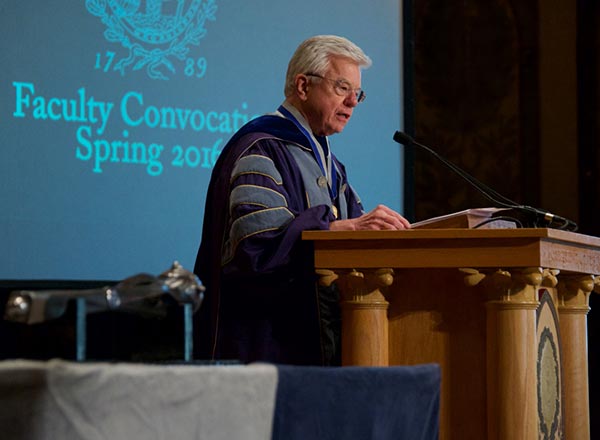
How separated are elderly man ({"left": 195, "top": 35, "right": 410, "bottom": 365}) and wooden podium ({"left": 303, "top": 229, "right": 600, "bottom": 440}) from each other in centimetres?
20

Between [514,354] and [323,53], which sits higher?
[323,53]

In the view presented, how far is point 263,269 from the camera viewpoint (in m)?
3.08

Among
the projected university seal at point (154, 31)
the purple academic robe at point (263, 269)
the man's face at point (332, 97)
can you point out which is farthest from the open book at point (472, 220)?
the projected university seal at point (154, 31)

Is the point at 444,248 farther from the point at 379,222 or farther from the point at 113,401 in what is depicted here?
the point at 113,401

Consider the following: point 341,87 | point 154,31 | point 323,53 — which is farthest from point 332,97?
point 154,31

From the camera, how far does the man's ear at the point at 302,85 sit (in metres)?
3.53

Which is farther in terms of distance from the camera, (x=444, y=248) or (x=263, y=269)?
(x=263, y=269)

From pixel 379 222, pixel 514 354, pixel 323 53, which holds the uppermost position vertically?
pixel 323 53

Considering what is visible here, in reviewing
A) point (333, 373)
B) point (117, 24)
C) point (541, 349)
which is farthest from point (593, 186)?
point (333, 373)

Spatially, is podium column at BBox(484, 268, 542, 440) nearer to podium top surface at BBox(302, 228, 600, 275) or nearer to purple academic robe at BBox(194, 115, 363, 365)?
podium top surface at BBox(302, 228, 600, 275)

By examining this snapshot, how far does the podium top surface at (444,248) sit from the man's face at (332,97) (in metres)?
0.73

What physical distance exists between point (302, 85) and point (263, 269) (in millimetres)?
748

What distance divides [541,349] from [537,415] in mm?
194

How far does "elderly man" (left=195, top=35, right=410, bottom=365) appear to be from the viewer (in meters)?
3.11
